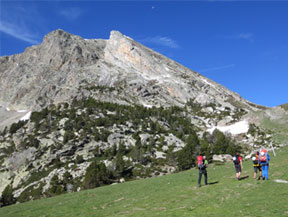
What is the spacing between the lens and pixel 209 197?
1783 centimetres

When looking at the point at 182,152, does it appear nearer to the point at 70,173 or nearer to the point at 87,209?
the point at 70,173

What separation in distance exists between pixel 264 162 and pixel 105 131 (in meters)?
97.4

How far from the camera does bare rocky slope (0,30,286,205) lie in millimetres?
81938

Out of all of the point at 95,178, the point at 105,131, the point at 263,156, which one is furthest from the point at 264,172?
the point at 105,131

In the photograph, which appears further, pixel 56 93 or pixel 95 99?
pixel 56 93

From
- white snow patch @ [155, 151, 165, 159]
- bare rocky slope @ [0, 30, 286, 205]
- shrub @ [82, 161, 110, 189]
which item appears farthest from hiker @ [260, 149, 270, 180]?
white snow patch @ [155, 151, 165, 159]

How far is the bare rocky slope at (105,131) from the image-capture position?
81938 millimetres

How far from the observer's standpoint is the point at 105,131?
11300cm

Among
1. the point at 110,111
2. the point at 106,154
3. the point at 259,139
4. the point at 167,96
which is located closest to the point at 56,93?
the point at 110,111

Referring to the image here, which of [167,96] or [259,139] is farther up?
[167,96]

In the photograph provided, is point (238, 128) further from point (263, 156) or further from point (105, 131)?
point (263, 156)

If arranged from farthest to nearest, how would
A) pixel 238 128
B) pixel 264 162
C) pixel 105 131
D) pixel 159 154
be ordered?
pixel 238 128, pixel 105 131, pixel 159 154, pixel 264 162

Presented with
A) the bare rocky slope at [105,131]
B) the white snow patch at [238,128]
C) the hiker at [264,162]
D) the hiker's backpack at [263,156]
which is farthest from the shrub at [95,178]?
the white snow patch at [238,128]

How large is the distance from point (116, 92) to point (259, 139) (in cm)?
10599
